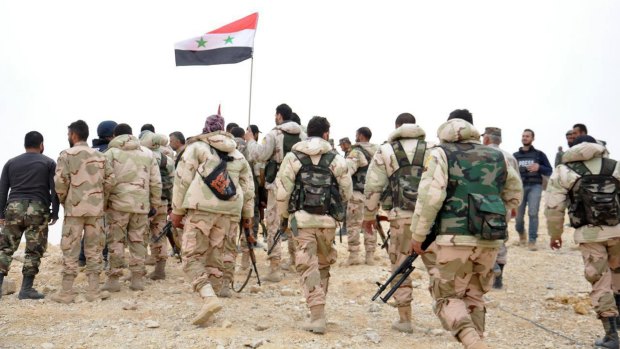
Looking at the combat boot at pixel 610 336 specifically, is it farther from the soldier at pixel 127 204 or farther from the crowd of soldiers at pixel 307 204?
the soldier at pixel 127 204

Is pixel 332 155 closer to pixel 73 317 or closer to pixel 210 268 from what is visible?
pixel 210 268

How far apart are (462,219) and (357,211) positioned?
19.0 feet

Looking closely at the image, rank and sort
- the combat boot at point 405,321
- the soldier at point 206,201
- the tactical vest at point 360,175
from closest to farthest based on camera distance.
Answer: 1. the combat boot at point 405,321
2. the soldier at point 206,201
3. the tactical vest at point 360,175

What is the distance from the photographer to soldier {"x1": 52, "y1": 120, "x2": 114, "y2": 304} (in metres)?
7.25

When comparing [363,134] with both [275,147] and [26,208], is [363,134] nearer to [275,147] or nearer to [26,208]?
[275,147]

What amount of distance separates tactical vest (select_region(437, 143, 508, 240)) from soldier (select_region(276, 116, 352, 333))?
5.45 ft

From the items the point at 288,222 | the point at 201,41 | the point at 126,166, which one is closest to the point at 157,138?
the point at 126,166

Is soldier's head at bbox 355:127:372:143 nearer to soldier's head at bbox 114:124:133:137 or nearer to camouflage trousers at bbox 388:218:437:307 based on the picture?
soldier's head at bbox 114:124:133:137

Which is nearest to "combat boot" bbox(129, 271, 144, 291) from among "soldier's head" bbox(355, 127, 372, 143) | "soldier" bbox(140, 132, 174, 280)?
"soldier" bbox(140, 132, 174, 280)

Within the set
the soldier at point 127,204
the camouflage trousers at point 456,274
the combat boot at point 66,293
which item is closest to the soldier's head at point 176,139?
the soldier at point 127,204

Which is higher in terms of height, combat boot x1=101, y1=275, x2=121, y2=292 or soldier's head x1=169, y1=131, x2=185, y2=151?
soldier's head x1=169, y1=131, x2=185, y2=151

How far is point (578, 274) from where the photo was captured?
9914mm

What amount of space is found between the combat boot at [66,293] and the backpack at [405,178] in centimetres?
440

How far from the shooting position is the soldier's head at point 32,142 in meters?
7.69
